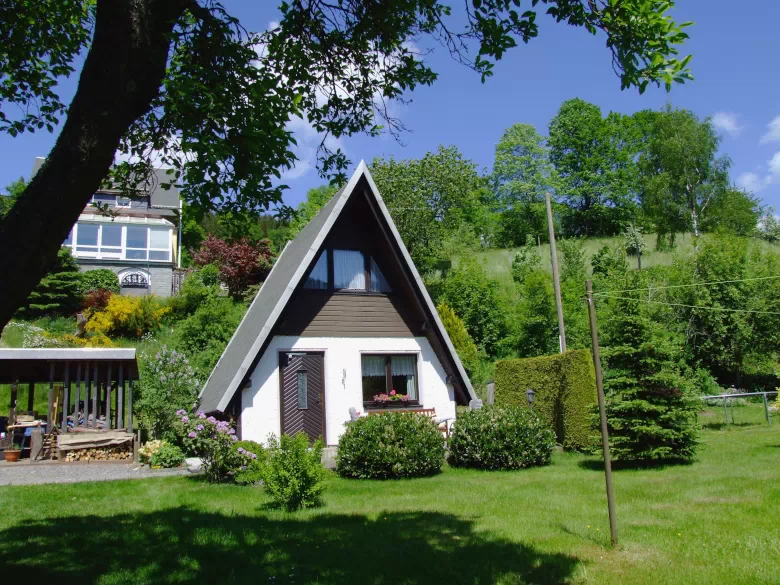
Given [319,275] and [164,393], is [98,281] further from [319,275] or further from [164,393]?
[319,275]

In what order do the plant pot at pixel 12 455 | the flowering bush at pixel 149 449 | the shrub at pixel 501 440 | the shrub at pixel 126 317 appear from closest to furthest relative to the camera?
the shrub at pixel 501 440, the plant pot at pixel 12 455, the flowering bush at pixel 149 449, the shrub at pixel 126 317

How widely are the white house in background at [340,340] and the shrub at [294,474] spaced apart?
16.8 ft

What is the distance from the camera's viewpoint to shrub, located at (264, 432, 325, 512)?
955 centimetres

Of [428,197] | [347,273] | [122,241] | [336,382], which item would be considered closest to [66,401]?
[336,382]

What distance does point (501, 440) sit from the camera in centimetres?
1407

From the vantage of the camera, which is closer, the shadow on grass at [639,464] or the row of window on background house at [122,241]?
the shadow on grass at [639,464]

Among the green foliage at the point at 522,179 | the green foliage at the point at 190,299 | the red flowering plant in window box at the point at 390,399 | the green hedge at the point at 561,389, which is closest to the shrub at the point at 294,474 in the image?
the green hedge at the point at 561,389

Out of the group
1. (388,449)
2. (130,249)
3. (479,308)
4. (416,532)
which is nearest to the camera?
(416,532)

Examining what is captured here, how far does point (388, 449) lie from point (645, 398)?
18.8 ft

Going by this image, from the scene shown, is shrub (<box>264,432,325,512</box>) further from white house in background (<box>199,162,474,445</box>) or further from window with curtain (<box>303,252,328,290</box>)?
window with curtain (<box>303,252,328,290</box>)

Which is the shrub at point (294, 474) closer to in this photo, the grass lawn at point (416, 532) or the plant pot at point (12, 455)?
the grass lawn at point (416, 532)

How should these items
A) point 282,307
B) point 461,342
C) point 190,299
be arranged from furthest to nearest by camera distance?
1. point 190,299
2. point 461,342
3. point 282,307

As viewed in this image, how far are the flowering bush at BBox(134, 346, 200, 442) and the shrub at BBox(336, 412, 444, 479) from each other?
5666mm

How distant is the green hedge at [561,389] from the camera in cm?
1559
